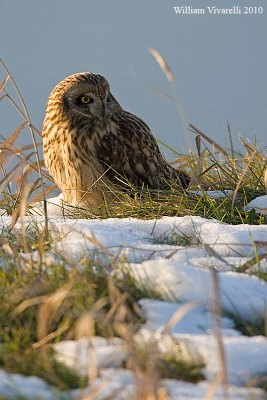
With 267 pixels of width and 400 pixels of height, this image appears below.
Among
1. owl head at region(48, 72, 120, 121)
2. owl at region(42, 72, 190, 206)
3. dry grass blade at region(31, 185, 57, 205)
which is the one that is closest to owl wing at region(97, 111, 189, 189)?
owl at region(42, 72, 190, 206)

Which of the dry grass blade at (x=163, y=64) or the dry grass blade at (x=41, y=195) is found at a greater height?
the dry grass blade at (x=163, y=64)

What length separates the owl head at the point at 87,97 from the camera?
6.20m

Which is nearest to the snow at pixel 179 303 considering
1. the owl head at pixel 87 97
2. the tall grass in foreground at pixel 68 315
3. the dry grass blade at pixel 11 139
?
the tall grass in foreground at pixel 68 315

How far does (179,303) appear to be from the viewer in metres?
2.98

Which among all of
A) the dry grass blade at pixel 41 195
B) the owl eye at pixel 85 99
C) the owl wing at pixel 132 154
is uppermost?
the owl eye at pixel 85 99

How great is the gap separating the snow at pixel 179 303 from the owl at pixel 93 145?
1563 mm

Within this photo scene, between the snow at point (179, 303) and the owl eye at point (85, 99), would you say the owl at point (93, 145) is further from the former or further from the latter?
the snow at point (179, 303)

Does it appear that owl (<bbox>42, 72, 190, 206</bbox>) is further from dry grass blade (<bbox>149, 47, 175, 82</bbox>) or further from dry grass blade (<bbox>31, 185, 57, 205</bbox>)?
dry grass blade (<bbox>149, 47, 175, 82</bbox>)

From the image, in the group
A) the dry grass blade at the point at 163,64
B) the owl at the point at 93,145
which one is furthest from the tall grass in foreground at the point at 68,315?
the owl at the point at 93,145

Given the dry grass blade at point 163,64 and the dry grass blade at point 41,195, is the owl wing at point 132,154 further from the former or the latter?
the dry grass blade at point 163,64

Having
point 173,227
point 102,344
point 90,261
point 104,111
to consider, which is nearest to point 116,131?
point 104,111

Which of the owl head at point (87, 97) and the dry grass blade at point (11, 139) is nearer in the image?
the dry grass blade at point (11, 139)

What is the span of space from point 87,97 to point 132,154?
568 millimetres

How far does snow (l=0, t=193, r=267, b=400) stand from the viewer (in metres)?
2.33
